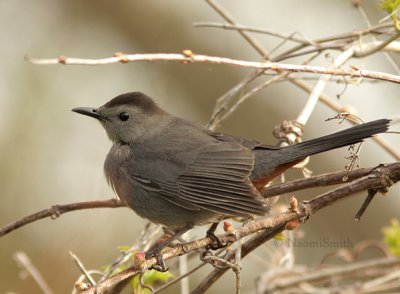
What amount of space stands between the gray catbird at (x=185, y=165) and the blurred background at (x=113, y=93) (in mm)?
2074

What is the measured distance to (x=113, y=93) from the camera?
7.88 metres

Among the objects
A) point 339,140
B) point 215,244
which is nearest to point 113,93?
point 215,244

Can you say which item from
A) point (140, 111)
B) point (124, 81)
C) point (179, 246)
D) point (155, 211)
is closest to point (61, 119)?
point (124, 81)

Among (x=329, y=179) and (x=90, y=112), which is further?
(x=90, y=112)

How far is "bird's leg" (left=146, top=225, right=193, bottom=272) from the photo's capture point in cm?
343

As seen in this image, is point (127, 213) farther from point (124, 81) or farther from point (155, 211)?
point (155, 211)

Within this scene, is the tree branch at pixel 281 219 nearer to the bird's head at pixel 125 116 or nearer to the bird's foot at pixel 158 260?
A: the bird's foot at pixel 158 260

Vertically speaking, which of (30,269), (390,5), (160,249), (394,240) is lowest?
(30,269)

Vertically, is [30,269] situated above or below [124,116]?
below

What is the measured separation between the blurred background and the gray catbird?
2074mm

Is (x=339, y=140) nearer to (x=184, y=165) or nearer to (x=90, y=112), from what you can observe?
(x=184, y=165)

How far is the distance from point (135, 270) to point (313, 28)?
4.41m

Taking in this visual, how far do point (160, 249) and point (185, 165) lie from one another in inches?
25.7

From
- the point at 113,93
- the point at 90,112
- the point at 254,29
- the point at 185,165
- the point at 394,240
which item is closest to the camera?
the point at 394,240
